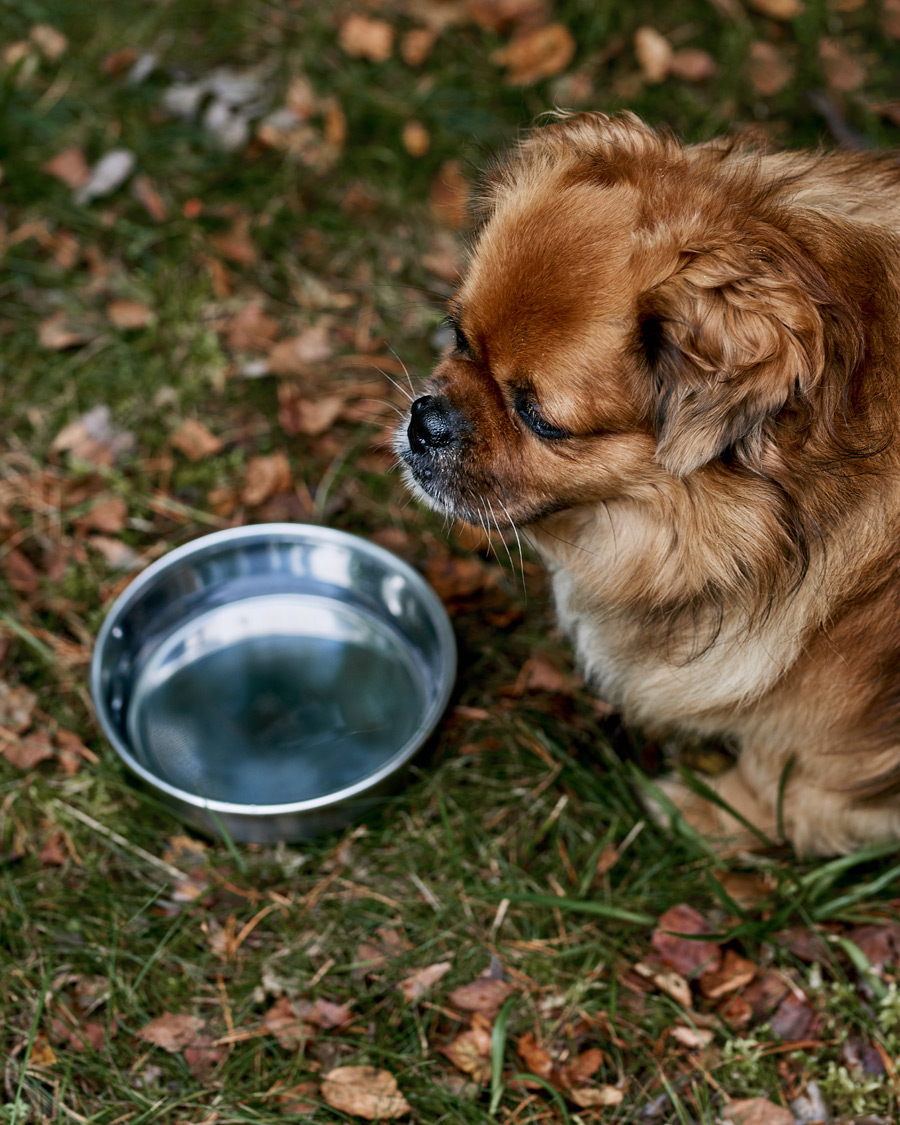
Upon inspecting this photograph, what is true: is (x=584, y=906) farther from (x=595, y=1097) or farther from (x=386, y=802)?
(x=386, y=802)

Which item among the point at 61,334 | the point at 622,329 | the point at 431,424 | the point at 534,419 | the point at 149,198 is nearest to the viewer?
the point at 622,329

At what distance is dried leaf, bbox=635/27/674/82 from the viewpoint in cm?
430

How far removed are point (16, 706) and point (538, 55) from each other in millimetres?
3032

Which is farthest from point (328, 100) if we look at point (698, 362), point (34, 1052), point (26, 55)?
point (34, 1052)

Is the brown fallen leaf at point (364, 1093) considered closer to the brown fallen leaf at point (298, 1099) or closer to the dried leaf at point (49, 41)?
the brown fallen leaf at point (298, 1099)

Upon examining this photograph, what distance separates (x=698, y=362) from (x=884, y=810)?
4.17ft

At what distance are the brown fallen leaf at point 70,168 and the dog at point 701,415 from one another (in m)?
2.25

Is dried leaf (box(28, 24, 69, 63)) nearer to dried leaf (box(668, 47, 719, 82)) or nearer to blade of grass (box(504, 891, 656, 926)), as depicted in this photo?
dried leaf (box(668, 47, 719, 82))

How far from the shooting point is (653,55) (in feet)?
14.1

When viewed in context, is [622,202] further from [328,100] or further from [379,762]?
[328,100]

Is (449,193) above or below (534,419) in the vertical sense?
below

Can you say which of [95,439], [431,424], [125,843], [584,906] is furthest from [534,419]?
[95,439]

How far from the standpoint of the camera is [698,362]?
178 cm

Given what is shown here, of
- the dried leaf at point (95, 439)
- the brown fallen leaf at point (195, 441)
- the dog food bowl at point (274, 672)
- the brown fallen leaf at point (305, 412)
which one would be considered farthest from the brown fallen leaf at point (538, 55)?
the dog food bowl at point (274, 672)
